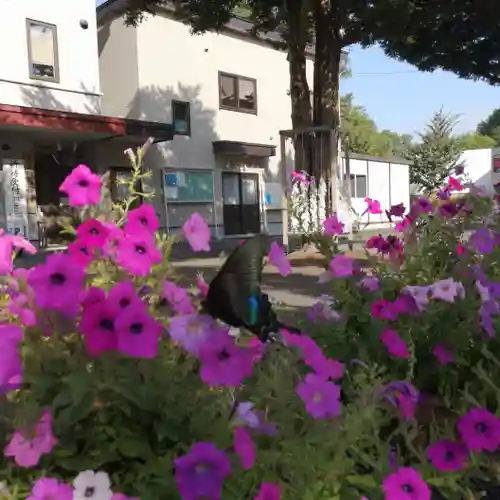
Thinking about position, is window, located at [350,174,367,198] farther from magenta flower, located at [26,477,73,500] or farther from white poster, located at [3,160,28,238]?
magenta flower, located at [26,477,73,500]

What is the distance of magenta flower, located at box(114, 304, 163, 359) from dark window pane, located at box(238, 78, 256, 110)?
18089 millimetres

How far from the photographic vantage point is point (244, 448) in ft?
3.88

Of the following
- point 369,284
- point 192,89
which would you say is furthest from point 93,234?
point 192,89

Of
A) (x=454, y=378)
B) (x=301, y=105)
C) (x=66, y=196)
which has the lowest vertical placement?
(x=454, y=378)

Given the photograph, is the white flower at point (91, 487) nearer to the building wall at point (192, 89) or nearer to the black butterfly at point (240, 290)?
the black butterfly at point (240, 290)

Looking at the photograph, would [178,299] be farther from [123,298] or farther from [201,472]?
[201,472]

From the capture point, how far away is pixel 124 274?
1445 mm

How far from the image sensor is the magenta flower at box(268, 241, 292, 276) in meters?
1.46

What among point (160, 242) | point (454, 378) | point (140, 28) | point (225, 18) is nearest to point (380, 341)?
point (454, 378)

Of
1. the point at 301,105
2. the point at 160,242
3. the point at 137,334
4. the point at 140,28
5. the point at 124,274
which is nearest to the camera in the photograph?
the point at 137,334

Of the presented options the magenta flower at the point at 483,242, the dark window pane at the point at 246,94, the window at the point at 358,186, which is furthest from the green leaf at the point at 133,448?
the window at the point at 358,186

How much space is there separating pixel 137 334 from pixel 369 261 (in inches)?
74.3

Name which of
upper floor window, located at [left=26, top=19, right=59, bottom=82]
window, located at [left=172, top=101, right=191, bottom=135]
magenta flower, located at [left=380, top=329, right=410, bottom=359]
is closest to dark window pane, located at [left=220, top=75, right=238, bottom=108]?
window, located at [left=172, top=101, right=191, bottom=135]

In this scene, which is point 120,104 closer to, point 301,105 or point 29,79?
point 29,79
